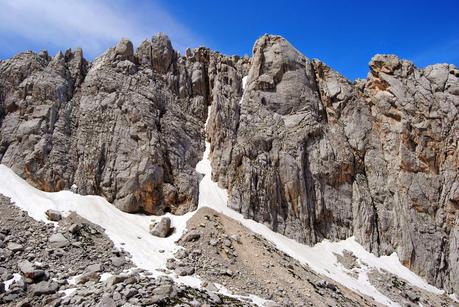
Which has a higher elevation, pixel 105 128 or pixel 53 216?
pixel 105 128

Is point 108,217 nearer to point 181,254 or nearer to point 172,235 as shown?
point 172,235

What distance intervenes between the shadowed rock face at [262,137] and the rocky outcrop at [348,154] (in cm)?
14

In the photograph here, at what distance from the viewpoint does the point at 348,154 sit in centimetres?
4753

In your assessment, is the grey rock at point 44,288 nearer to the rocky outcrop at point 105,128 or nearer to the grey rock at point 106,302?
the grey rock at point 106,302

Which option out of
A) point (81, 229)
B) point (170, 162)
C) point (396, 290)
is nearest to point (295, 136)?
point (170, 162)

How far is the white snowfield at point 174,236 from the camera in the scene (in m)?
29.7

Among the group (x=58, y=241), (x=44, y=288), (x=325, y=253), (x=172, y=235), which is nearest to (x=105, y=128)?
(x=172, y=235)

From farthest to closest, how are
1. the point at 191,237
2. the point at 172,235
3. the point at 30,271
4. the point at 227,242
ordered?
1. the point at 172,235
2. the point at 191,237
3. the point at 227,242
4. the point at 30,271

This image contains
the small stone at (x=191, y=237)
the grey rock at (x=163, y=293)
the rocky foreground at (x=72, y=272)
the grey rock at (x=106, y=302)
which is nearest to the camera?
the grey rock at (x=106, y=302)

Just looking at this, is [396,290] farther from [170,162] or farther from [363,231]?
[170,162]

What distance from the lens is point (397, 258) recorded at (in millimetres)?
42000

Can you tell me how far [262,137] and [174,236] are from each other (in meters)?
16.3

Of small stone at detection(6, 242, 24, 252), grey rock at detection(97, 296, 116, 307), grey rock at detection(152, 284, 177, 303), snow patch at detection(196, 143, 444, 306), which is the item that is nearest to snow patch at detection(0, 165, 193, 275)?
small stone at detection(6, 242, 24, 252)

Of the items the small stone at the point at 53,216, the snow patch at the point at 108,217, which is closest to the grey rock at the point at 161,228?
the snow patch at the point at 108,217
